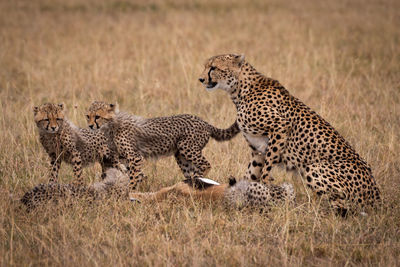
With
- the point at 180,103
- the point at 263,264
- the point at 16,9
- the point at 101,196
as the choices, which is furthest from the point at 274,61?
the point at 16,9

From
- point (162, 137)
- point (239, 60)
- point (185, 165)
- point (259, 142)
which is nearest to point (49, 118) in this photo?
point (162, 137)

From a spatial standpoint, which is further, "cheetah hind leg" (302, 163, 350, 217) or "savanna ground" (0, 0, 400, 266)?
"cheetah hind leg" (302, 163, 350, 217)

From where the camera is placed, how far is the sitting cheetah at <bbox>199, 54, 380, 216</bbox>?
3.96 m

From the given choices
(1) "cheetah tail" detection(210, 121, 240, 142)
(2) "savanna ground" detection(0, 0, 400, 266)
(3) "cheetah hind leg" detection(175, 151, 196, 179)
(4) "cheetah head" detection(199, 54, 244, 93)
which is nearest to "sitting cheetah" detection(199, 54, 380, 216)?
(4) "cheetah head" detection(199, 54, 244, 93)

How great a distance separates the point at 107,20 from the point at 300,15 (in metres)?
4.36

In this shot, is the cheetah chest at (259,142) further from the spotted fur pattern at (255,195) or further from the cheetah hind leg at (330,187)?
the cheetah hind leg at (330,187)

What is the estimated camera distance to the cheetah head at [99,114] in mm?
4773

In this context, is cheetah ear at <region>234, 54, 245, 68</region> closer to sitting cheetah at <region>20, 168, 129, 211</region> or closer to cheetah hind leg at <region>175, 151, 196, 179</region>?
cheetah hind leg at <region>175, 151, 196, 179</region>

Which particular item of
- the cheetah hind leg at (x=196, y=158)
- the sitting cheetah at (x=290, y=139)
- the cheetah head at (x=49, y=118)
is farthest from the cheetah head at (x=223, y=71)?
the cheetah head at (x=49, y=118)

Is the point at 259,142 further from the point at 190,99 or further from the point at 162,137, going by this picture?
the point at 190,99

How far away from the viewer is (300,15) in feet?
40.7

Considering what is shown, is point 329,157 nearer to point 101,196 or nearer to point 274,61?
point 101,196

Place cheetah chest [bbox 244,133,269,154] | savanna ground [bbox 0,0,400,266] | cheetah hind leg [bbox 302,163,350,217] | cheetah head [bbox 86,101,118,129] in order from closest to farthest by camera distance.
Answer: savanna ground [bbox 0,0,400,266] → cheetah hind leg [bbox 302,163,350,217] → cheetah chest [bbox 244,133,269,154] → cheetah head [bbox 86,101,118,129]

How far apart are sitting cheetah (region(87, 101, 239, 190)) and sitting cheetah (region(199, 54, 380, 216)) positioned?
0.52m
